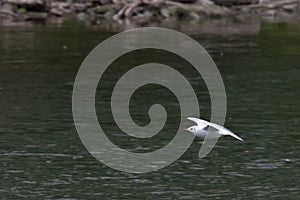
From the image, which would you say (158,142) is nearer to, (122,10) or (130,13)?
(130,13)

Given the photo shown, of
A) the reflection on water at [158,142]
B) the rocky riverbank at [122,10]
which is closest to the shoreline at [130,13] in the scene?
the rocky riverbank at [122,10]

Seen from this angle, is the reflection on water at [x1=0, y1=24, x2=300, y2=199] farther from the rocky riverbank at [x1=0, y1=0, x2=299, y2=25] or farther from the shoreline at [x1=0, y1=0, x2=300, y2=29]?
the rocky riverbank at [x1=0, y1=0, x2=299, y2=25]

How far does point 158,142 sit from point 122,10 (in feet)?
98.3

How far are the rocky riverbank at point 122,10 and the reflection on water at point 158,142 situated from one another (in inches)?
564

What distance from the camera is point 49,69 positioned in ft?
93.2

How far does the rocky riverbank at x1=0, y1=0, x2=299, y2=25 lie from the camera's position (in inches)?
1839

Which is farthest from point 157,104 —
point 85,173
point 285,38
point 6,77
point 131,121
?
point 285,38

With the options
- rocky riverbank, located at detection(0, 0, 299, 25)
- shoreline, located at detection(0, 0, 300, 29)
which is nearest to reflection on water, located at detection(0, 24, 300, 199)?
shoreline, located at detection(0, 0, 300, 29)

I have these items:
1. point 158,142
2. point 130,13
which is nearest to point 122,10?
point 130,13

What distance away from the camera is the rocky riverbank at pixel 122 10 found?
46.7m

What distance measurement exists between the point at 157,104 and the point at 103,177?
24.4 ft

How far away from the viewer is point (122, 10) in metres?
47.9

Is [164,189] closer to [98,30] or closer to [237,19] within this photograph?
[98,30]

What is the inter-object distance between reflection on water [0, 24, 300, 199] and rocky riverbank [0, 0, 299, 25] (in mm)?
14317
